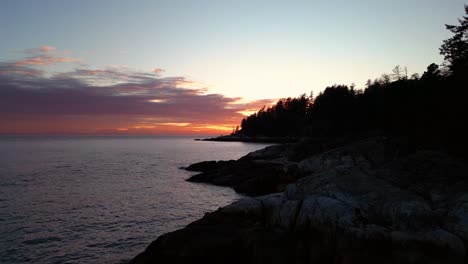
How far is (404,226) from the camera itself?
14.1m

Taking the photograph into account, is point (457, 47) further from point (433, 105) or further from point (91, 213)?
point (91, 213)

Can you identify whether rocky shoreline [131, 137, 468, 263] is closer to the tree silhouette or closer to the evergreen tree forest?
the evergreen tree forest

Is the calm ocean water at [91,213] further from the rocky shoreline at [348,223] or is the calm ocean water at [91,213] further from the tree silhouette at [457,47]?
the tree silhouette at [457,47]

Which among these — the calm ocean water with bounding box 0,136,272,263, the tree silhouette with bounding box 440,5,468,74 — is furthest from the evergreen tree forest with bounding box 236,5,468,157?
the calm ocean water with bounding box 0,136,272,263

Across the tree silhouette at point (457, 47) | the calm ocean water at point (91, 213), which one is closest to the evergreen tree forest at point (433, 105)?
the tree silhouette at point (457, 47)

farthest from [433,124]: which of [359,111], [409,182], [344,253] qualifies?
[359,111]

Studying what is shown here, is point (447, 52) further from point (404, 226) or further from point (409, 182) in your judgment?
point (404, 226)

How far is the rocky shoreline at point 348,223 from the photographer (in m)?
13.2

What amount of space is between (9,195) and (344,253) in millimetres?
36156

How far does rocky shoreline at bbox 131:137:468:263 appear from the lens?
1318 cm

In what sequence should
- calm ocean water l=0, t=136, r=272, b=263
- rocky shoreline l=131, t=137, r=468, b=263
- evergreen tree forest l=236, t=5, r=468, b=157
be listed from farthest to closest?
evergreen tree forest l=236, t=5, r=468, b=157 < calm ocean water l=0, t=136, r=272, b=263 < rocky shoreline l=131, t=137, r=468, b=263

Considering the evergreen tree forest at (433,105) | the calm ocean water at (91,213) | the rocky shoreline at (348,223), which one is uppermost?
the evergreen tree forest at (433,105)

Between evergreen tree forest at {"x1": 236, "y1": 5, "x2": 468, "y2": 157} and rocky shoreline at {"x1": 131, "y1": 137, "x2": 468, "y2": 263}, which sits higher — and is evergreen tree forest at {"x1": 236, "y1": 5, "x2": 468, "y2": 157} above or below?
above

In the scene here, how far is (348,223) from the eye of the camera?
14.4 m
